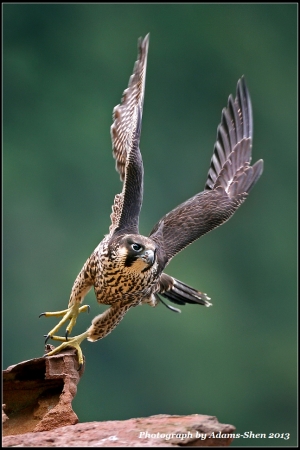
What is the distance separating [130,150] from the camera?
11.9 ft

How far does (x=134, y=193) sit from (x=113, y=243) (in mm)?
309

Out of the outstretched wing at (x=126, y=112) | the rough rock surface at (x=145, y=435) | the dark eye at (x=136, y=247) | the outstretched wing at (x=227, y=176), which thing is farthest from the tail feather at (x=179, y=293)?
the rough rock surface at (x=145, y=435)

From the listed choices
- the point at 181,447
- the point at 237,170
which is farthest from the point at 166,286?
the point at 181,447

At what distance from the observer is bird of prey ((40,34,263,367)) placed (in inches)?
136

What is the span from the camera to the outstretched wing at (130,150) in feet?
11.9

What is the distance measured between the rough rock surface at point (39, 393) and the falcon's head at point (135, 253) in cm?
47

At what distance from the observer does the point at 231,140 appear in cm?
455

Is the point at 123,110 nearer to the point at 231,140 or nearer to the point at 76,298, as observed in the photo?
the point at 231,140

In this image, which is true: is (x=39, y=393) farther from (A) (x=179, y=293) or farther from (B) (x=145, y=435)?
(A) (x=179, y=293)

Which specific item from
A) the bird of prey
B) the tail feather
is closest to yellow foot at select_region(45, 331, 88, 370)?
the bird of prey

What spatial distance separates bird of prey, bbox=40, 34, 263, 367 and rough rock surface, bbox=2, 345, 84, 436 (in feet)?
0.45

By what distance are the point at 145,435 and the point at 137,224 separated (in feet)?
3.95

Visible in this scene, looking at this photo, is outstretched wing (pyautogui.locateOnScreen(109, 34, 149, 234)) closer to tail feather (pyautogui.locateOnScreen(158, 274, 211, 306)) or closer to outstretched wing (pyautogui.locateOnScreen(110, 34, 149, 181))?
outstretched wing (pyautogui.locateOnScreen(110, 34, 149, 181))

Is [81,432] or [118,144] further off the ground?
[118,144]
